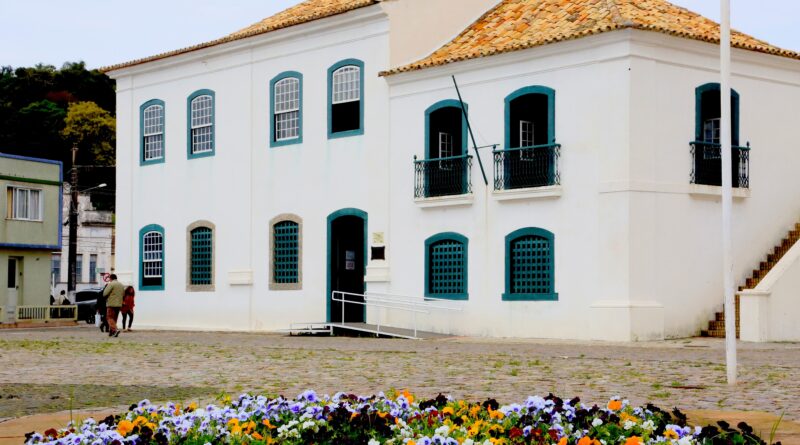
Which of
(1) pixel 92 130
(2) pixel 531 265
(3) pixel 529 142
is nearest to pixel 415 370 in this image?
(2) pixel 531 265

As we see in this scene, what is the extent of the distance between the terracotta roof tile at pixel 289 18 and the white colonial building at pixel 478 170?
0.07 metres

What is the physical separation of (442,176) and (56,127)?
51697 millimetres

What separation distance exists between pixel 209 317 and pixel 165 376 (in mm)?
16699

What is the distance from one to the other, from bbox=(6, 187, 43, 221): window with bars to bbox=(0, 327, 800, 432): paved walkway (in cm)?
2118

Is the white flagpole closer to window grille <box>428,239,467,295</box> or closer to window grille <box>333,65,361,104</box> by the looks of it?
window grille <box>428,239,467,295</box>

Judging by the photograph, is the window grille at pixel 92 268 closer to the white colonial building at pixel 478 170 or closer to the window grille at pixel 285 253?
the white colonial building at pixel 478 170

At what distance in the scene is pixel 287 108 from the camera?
29.1m

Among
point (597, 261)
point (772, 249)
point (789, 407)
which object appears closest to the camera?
point (789, 407)

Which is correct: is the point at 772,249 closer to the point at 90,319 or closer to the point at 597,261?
the point at 597,261

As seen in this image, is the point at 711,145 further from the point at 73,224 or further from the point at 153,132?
the point at 73,224

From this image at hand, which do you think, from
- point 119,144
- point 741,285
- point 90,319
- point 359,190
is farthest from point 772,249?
point 90,319

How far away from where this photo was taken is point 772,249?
80.6 feet

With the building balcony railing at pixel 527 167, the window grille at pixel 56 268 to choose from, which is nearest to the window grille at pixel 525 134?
the building balcony railing at pixel 527 167

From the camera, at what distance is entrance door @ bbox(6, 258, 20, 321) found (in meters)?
41.1
